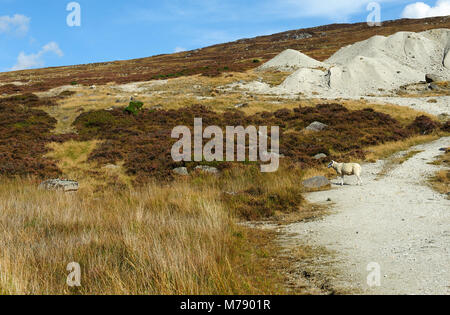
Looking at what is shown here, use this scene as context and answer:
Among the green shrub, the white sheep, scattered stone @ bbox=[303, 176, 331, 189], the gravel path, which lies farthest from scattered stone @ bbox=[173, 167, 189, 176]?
the green shrub

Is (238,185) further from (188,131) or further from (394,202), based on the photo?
(188,131)

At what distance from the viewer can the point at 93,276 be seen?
4215 mm

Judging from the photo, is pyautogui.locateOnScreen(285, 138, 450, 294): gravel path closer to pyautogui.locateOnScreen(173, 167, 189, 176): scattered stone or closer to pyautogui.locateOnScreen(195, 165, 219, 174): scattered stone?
pyautogui.locateOnScreen(195, 165, 219, 174): scattered stone

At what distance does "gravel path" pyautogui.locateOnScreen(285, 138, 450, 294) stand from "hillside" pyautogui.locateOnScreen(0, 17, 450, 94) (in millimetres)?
44260

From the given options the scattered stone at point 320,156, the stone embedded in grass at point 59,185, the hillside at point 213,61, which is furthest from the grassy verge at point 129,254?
the hillside at point 213,61

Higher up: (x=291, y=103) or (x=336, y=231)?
(x=291, y=103)

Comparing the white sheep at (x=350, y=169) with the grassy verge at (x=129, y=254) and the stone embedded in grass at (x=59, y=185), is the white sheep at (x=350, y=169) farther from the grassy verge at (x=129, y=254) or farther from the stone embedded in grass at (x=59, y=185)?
the stone embedded in grass at (x=59, y=185)

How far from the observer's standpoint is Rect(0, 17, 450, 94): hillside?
56344 mm

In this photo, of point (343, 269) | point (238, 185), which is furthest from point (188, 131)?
point (343, 269)

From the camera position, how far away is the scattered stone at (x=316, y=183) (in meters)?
12.6

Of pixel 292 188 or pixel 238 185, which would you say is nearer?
pixel 292 188

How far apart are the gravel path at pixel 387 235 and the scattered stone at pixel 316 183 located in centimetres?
54

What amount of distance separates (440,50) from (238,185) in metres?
53.8
